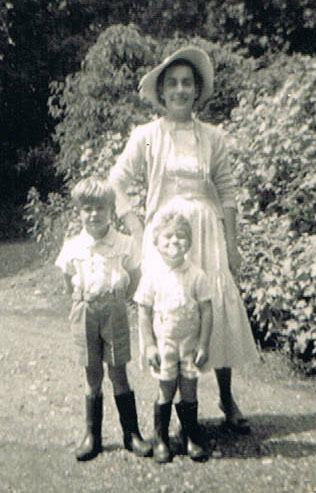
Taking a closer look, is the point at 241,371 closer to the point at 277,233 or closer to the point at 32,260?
the point at 277,233

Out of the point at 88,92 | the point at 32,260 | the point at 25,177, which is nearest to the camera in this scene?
the point at 88,92

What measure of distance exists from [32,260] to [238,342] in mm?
7169

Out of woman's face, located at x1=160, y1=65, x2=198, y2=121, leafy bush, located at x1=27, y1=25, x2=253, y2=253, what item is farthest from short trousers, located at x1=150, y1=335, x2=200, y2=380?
leafy bush, located at x1=27, y1=25, x2=253, y2=253

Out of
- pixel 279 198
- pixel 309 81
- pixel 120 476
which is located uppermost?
pixel 309 81

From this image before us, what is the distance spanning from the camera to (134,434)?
3668 mm

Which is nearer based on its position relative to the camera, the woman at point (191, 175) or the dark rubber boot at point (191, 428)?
the dark rubber boot at point (191, 428)

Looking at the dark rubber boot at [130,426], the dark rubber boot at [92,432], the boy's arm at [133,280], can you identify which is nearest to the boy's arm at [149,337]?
the boy's arm at [133,280]

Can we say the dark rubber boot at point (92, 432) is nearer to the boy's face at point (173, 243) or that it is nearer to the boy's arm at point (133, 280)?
the boy's arm at point (133, 280)

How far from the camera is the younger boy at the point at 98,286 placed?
3.41 metres

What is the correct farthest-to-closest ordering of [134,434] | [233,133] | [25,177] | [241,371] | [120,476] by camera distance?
[25,177] → [233,133] → [241,371] → [134,434] → [120,476]

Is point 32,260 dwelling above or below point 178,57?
below

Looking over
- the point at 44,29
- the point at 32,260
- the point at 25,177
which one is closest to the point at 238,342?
the point at 32,260

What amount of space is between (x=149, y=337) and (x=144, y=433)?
2.66 ft

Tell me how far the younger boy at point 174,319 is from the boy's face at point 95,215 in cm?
26
